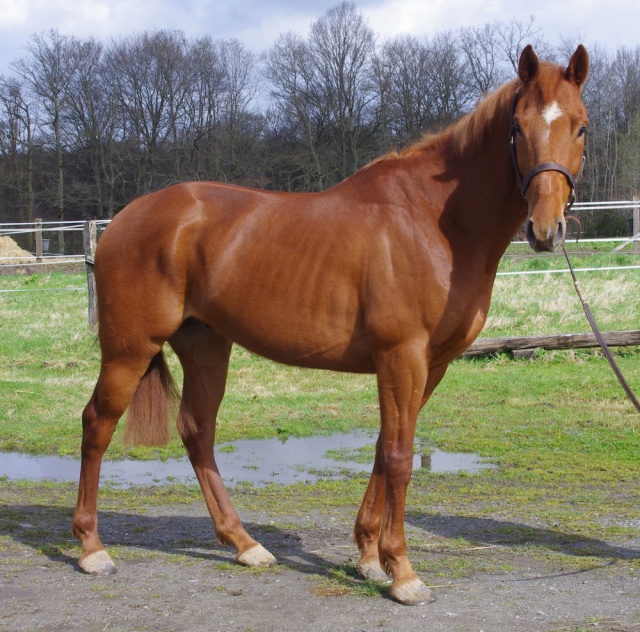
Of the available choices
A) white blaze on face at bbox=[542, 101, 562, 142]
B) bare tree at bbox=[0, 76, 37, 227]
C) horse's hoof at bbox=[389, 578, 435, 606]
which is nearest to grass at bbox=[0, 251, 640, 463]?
horse's hoof at bbox=[389, 578, 435, 606]

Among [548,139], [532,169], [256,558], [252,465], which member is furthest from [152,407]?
[548,139]

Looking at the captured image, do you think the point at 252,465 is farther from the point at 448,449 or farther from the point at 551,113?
the point at 551,113

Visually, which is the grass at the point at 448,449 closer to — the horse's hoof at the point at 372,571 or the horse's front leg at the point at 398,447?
the horse's hoof at the point at 372,571

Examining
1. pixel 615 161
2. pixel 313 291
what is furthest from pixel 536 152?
pixel 615 161

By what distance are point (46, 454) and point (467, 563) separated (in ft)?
13.3

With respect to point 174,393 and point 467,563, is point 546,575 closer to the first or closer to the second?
point 467,563

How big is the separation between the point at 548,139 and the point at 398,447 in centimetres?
157

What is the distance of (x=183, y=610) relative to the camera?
3.47m

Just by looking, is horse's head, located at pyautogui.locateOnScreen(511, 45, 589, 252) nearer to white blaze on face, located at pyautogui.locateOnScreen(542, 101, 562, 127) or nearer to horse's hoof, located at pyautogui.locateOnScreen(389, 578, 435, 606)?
white blaze on face, located at pyautogui.locateOnScreen(542, 101, 562, 127)

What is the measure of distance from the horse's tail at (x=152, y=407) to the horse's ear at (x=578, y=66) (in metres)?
2.70

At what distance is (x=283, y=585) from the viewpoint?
381 cm

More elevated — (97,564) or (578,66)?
(578,66)

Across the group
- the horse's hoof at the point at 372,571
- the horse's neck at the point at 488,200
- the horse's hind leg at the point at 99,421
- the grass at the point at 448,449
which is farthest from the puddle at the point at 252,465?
the horse's neck at the point at 488,200

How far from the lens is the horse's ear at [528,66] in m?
3.45
